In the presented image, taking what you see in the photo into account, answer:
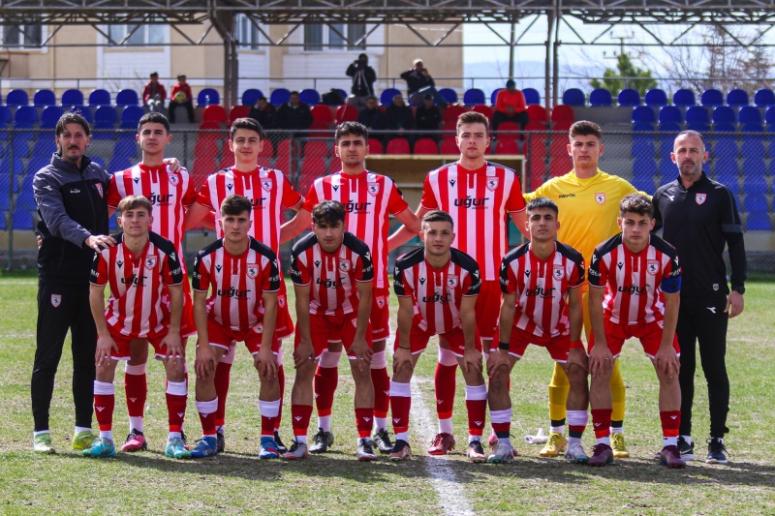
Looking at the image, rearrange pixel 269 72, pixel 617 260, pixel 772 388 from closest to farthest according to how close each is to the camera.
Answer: pixel 617 260 < pixel 772 388 < pixel 269 72

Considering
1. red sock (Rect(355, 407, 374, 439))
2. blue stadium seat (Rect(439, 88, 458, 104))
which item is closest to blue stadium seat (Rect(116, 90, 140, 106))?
blue stadium seat (Rect(439, 88, 458, 104))

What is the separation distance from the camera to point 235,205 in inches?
281

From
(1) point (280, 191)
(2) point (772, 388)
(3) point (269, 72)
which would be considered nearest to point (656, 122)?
(2) point (772, 388)

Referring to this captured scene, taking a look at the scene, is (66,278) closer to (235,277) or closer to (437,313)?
(235,277)

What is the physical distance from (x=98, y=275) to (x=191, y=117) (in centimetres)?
1870

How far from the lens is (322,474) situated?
268 inches

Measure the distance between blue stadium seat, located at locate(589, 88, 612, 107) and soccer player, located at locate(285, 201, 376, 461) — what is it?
19.8m

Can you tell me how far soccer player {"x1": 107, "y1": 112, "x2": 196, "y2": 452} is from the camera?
7488 mm

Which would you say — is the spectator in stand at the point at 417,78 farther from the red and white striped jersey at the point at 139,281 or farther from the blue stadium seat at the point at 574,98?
the red and white striped jersey at the point at 139,281

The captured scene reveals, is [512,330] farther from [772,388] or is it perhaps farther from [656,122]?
[656,122]

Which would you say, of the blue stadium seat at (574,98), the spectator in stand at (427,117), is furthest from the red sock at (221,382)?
the blue stadium seat at (574,98)

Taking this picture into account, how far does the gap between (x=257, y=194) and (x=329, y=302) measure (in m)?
0.95

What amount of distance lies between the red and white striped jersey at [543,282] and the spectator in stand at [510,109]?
51.5 feet

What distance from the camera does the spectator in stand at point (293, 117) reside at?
76.2ft
